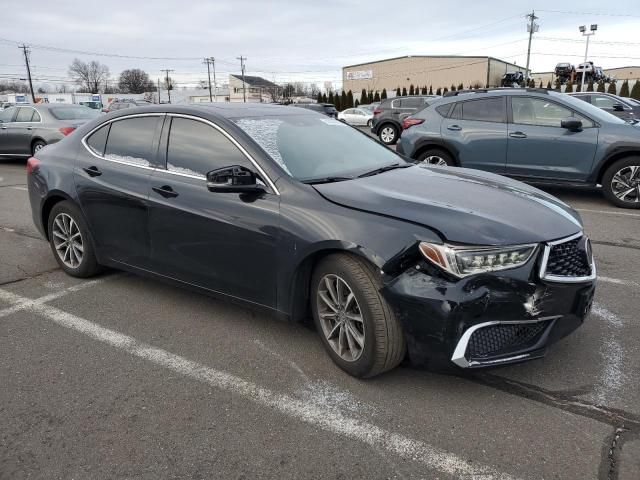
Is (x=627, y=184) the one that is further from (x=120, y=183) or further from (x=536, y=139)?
(x=120, y=183)

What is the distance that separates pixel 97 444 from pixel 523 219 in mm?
2487

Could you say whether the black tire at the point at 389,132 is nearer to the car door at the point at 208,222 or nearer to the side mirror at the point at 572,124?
the side mirror at the point at 572,124

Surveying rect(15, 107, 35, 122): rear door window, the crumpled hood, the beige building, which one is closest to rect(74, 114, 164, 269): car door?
the crumpled hood

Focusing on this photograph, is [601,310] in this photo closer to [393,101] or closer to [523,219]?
[523,219]

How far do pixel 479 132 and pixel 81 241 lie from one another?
19.8 ft

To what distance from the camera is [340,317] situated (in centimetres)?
313

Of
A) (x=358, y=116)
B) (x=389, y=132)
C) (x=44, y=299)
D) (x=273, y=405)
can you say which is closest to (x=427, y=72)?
(x=358, y=116)

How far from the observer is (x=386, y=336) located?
113 inches

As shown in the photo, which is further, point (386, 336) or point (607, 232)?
point (607, 232)

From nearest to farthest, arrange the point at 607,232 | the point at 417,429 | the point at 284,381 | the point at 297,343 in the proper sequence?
1. the point at 417,429
2. the point at 284,381
3. the point at 297,343
4. the point at 607,232

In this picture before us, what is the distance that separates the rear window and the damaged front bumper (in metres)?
12.5

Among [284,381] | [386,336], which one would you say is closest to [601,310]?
[386,336]

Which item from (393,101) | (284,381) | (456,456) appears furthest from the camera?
(393,101)

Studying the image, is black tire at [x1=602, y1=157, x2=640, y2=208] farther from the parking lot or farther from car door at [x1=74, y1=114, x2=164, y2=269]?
car door at [x1=74, y1=114, x2=164, y2=269]
